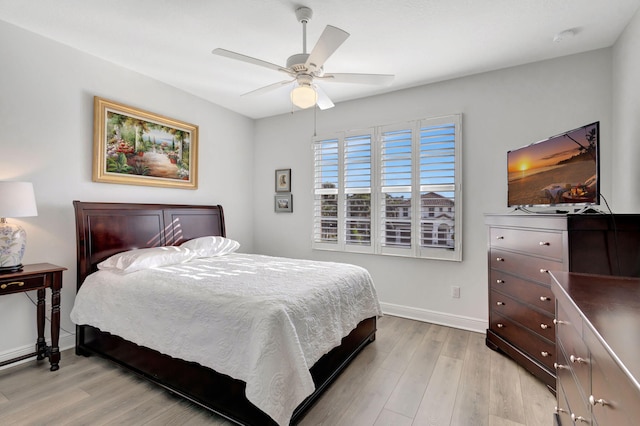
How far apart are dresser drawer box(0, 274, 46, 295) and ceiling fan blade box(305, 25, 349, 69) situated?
2658mm

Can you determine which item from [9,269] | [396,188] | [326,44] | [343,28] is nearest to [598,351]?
[326,44]

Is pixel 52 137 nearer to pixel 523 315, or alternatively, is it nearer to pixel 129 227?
pixel 129 227

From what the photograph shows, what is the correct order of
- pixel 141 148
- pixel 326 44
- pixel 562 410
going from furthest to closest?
1. pixel 141 148
2. pixel 326 44
3. pixel 562 410

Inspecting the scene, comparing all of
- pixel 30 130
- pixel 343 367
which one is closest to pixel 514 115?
pixel 343 367

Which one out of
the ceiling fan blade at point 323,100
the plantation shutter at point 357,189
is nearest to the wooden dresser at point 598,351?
the ceiling fan blade at point 323,100

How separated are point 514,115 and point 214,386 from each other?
11.9ft

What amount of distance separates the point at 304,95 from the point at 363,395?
224cm

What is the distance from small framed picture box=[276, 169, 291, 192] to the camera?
456cm

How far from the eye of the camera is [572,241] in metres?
1.84

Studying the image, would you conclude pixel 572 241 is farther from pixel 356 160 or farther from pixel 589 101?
pixel 356 160

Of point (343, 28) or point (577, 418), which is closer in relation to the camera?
point (577, 418)

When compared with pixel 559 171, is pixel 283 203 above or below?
below

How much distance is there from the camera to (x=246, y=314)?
176 cm

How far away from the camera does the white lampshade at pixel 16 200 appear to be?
7.15 feet
